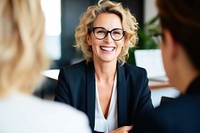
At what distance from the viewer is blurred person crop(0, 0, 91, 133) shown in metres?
0.69

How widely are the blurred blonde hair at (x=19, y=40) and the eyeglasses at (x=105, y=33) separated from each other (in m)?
1.06

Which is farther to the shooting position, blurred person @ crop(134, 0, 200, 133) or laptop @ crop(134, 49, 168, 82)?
laptop @ crop(134, 49, 168, 82)

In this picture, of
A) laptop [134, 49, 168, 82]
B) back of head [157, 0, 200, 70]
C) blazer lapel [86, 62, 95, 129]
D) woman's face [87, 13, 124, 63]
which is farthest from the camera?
laptop [134, 49, 168, 82]

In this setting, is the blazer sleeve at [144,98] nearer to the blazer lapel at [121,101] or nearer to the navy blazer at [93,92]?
the navy blazer at [93,92]

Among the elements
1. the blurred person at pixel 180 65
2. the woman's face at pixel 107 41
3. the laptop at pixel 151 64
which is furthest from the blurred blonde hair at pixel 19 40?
the laptop at pixel 151 64

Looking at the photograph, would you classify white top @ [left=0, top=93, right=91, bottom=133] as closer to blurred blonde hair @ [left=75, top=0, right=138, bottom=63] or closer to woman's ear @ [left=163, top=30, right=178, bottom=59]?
woman's ear @ [left=163, top=30, right=178, bottom=59]

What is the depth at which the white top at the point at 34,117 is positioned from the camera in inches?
26.9

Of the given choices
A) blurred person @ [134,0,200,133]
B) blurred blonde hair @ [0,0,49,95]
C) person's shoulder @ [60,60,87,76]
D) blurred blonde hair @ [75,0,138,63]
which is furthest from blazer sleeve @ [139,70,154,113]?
blurred blonde hair @ [0,0,49,95]

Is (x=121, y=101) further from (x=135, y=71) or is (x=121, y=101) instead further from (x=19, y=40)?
(x=19, y=40)

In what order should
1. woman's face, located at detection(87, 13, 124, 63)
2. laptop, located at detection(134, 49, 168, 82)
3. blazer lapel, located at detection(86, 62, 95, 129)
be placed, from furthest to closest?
1. laptop, located at detection(134, 49, 168, 82)
2. woman's face, located at detection(87, 13, 124, 63)
3. blazer lapel, located at detection(86, 62, 95, 129)

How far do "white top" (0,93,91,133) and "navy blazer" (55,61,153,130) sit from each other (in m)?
0.97

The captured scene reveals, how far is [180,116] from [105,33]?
1.13m

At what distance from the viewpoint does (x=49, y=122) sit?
0.71m

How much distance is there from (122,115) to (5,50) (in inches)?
44.2
